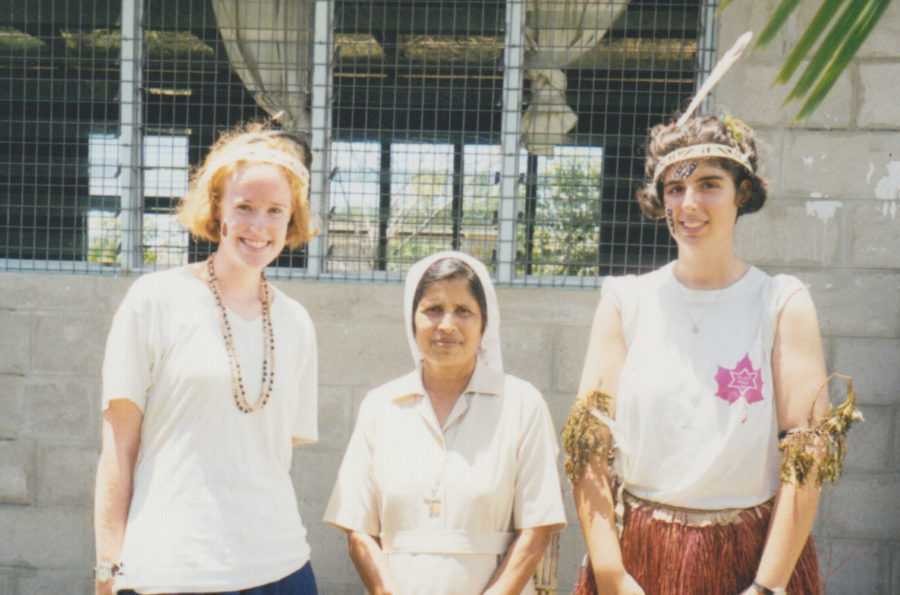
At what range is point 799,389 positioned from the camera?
2195 mm

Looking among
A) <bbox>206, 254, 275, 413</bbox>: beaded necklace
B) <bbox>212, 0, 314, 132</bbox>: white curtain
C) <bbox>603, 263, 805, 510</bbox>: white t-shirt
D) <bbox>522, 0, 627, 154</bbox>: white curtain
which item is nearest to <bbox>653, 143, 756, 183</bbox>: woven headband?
<bbox>603, 263, 805, 510</bbox>: white t-shirt

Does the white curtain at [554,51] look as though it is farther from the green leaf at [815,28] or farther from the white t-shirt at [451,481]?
the green leaf at [815,28]

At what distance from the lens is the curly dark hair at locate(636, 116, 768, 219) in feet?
7.54

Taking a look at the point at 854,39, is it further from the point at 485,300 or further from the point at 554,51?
the point at 554,51

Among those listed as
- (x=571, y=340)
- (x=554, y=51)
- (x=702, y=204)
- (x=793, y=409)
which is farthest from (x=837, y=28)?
(x=554, y=51)

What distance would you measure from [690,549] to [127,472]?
1306 mm

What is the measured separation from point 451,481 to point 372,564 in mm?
→ 287

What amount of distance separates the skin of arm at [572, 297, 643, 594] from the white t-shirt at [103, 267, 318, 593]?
0.77m

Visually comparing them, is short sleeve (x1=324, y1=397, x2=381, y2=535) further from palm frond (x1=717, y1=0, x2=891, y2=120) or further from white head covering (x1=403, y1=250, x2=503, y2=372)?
palm frond (x1=717, y1=0, x2=891, y2=120)

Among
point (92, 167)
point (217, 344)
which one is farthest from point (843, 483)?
point (92, 167)

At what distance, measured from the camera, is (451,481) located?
2.34m

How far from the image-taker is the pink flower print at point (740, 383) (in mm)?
2191

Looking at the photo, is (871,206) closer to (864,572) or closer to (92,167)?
(864,572)

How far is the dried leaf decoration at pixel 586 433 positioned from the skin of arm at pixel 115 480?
103 cm
